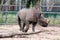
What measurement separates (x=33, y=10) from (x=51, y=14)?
470 cm

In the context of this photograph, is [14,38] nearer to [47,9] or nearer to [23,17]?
[23,17]

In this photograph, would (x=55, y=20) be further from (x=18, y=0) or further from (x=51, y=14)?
(x=18, y=0)

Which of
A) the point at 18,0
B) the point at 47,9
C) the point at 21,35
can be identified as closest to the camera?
the point at 21,35

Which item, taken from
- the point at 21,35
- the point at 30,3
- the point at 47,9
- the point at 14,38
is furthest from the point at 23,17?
the point at 47,9

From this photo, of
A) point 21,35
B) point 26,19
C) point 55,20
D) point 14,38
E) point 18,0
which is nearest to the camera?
point 14,38

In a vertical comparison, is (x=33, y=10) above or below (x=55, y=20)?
above

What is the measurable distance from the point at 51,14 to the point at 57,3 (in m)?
3.57

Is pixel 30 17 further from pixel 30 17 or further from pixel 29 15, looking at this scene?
pixel 29 15

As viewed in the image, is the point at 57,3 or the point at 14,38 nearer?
the point at 14,38

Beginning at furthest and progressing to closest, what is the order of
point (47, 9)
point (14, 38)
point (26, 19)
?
1. point (47, 9)
2. point (26, 19)
3. point (14, 38)

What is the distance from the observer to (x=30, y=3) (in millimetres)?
15102

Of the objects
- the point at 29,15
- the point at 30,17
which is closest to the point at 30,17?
the point at 30,17

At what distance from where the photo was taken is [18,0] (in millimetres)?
18078

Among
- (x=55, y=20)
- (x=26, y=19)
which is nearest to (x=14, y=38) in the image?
(x=26, y=19)
